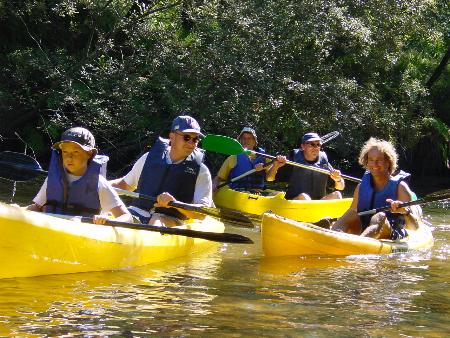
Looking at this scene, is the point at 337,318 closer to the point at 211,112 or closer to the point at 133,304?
the point at 133,304

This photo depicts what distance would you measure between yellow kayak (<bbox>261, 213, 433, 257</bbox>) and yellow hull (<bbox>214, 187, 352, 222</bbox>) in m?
2.07

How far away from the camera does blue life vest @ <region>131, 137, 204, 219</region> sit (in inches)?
232

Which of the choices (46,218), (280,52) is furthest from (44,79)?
(46,218)

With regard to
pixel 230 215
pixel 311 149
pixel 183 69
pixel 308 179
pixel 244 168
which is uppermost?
pixel 183 69

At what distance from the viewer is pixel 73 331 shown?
350 centimetres

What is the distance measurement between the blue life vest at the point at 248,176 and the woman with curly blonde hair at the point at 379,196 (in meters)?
2.77

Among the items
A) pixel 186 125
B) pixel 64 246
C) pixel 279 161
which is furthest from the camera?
pixel 279 161

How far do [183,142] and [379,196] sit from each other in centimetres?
182

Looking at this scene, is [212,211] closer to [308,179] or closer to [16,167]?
[16,167]

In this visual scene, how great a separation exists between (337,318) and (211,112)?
7.51 metres

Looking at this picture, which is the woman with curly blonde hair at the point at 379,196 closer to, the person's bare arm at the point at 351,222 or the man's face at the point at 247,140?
the person's bare arm at the point at 351,222

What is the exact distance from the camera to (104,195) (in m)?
4.98

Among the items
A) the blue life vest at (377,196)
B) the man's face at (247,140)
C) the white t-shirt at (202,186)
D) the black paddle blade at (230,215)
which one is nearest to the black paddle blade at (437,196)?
the blue life vest at (377,196)

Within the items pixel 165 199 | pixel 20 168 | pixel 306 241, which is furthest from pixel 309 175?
pixel 20 168
